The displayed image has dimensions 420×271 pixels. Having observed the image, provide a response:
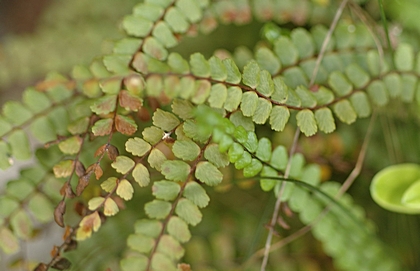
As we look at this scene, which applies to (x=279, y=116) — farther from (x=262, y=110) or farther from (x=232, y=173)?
(x=232, y=173)

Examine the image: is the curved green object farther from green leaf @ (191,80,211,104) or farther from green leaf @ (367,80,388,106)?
green leaf @ (191,80,211,104)

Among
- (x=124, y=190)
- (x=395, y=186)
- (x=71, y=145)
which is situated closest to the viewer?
(x=124, y=190)

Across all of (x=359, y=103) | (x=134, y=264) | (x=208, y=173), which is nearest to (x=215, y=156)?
(x=208, y=173)

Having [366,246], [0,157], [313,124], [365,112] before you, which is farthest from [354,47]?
[0,157]

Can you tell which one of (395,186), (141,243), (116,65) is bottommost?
(141,243)

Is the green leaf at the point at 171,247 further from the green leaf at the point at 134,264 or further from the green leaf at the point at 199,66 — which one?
the green leaf at the point at 199,66

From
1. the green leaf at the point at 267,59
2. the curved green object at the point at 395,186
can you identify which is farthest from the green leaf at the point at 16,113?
the curved green object at the point at 395,186

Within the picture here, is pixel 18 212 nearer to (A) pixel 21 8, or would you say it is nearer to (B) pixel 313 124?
(B) pixel 313 124
